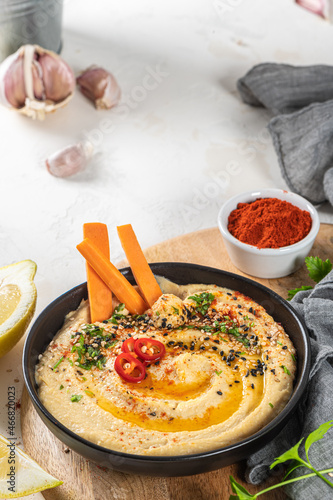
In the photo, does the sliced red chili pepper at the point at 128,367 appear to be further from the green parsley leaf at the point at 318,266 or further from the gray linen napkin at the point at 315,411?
the green parsley leaf at the point at 318,266

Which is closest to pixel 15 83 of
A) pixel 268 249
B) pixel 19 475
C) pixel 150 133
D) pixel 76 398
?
pixel 150 133

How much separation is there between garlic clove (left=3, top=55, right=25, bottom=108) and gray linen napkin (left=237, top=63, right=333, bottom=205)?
1.72 metres

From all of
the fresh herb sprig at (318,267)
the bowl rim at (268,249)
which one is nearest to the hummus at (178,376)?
the bowl rim at (268,249)

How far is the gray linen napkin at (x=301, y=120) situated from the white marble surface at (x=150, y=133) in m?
0.23

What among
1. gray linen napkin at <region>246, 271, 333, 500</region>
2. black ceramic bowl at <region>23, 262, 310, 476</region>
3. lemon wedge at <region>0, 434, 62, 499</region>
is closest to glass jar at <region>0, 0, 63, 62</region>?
black ceramic bowl at <region>23, 262, 310, 476</region>

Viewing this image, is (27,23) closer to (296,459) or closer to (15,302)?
(15,302)

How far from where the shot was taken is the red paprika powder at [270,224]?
327 cm

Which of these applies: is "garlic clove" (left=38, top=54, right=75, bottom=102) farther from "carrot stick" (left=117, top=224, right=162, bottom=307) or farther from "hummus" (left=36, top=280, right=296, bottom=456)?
"hummus" (left=36, top=280, right=296, bottom=456)

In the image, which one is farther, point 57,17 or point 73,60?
point 73,60

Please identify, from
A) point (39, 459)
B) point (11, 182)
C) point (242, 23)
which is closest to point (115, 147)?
point (11, 182)

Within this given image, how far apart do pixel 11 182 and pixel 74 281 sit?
1144 millimetres

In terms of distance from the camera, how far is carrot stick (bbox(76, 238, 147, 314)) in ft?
9.34

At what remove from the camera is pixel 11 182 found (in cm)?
431

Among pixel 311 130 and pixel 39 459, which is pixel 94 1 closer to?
pixel 311 130
